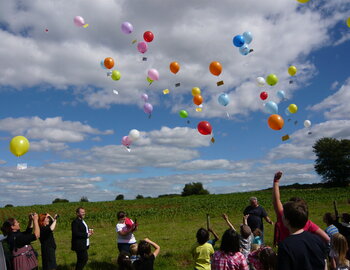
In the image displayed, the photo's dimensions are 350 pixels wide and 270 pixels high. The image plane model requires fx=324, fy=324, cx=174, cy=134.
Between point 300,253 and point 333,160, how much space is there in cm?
7331

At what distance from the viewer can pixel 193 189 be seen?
86.3 m

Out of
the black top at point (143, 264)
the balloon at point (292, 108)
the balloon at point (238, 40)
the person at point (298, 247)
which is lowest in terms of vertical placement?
the black top at point (143, 264)

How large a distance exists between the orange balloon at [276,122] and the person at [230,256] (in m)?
4.68

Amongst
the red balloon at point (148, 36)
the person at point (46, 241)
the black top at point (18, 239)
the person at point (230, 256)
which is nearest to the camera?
the person at point (230, 256)

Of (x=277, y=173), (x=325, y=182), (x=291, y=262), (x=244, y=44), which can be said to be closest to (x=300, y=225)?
(x=291, y=262)

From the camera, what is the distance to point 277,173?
383cm

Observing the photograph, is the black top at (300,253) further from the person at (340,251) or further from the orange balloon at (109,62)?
the orange balloon at (109,62)

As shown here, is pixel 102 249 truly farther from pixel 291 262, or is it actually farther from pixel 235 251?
pixel 291 262

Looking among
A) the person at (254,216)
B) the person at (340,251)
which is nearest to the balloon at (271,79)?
the person at (254,216)

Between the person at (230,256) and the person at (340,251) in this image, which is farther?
the person at (340,251)

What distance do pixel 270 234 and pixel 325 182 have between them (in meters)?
62.4

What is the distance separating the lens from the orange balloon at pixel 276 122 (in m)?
7.84

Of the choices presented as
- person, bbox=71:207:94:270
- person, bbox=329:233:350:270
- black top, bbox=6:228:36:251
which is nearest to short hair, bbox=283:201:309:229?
person, bbox=329:233:350:270

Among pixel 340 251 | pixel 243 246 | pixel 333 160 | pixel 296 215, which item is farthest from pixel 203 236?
pixel 333 160
